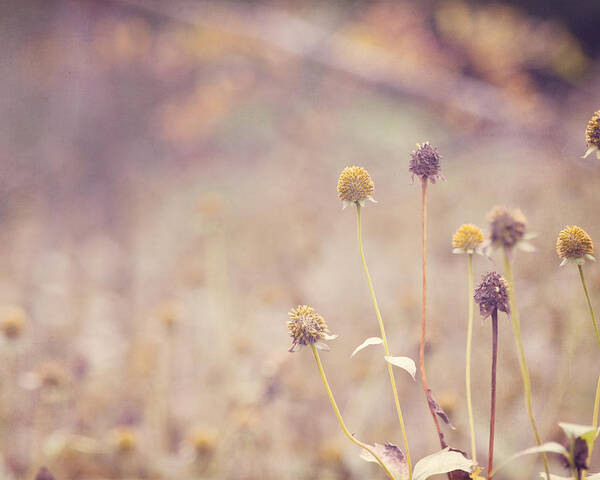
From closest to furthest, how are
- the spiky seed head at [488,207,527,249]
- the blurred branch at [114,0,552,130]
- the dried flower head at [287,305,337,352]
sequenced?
the spiky seed head at [488,207,527,249]
the dried flower head at [287,305,337,352]
the blurred branch at [114,0,552,130]

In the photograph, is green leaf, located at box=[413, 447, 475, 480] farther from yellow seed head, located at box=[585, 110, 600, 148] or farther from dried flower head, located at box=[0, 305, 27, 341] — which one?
dried flower head, located at box=[0, 305, 27, 341]

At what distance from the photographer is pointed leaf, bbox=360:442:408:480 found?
1.93 feet

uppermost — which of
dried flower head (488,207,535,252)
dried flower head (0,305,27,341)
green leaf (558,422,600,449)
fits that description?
dried flower head (0,305,27,341)

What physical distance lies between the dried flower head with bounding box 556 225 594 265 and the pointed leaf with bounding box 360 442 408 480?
33 centimetres

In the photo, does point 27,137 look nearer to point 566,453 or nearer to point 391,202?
point 391,202

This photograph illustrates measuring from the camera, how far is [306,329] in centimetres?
57

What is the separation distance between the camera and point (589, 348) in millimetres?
994

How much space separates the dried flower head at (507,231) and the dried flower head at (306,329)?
0.23 meters

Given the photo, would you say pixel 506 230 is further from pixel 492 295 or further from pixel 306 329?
pixel 306 329

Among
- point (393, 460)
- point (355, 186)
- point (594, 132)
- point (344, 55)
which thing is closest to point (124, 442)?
point (393, 460)

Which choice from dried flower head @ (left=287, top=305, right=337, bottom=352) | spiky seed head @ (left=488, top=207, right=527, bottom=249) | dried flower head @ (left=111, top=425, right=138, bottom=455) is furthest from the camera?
dried flower head @ (left=111, top=425, right=138, bottom=455)

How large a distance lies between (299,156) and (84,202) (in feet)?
3.50

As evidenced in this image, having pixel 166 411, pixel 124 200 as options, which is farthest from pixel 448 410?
pixel 124 200

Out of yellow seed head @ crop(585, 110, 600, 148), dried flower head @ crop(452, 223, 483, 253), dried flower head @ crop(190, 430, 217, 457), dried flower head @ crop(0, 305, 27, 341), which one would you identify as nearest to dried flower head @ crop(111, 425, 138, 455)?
dried flower head @ crop(190, 430, 217, 457)
